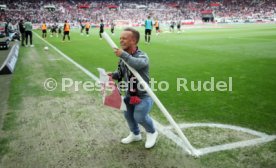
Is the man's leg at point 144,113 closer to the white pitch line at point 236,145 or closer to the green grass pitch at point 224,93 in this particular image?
the white pitch line at point 236,145

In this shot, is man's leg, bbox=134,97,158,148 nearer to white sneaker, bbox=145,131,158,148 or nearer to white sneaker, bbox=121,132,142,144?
white sneaker, bbox=145,131,158,148

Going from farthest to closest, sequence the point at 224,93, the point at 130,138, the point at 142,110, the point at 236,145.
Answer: the point at 224,93
the point at 130,138
the point at 236,145
the point at 142,110

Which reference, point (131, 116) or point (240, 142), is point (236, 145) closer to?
point (240, 142)

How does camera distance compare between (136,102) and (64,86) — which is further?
(64,86)

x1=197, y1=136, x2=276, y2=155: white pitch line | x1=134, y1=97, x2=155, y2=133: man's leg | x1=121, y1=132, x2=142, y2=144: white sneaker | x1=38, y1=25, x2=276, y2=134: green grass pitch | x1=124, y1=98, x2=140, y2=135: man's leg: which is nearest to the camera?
x1=134, y1=97, x2=155, y2=133: man's leg

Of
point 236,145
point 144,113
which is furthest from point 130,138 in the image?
point 236,145

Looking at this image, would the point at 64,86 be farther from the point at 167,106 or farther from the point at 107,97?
the point at 107,97

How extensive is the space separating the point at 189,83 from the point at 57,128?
14.5 feet

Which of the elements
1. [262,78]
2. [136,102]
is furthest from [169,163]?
[262,78]

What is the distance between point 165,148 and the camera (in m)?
4.26

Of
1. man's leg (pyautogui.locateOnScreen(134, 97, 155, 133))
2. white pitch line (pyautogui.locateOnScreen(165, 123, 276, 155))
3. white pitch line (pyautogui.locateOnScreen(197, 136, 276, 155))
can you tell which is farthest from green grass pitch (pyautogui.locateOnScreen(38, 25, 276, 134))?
man's leg (pyautogui.locateOnScreen(134, 97, 155, 133))

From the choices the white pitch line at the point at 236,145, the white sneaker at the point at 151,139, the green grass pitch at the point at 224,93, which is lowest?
the white pitch line at the point at 236,145

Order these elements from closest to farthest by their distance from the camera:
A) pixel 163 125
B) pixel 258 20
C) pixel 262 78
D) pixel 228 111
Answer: pixel 163 125 → pixel 228 111 → pixel 262 78 → pixel 258 20

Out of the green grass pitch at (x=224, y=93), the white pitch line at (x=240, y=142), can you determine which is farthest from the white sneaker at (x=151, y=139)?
the green grass pitch at (x=224, y=93)
